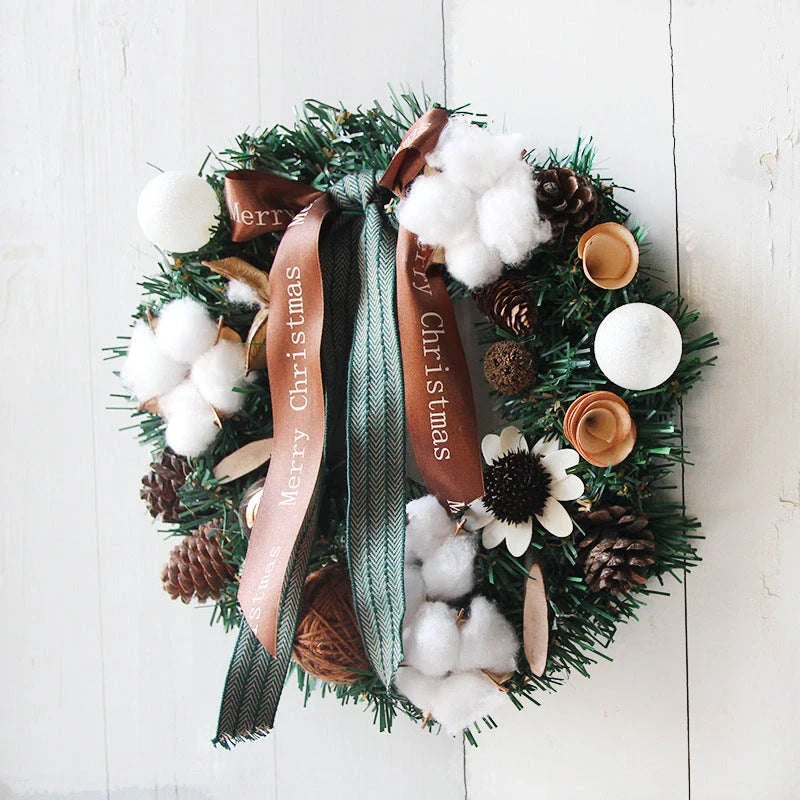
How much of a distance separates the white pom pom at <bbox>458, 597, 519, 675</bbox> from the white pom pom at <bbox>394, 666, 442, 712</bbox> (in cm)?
4

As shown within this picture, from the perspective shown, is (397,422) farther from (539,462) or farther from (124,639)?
(124,639)

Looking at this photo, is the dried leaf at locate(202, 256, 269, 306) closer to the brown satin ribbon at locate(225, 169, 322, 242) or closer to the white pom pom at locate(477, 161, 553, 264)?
the brown satin ribbon at locate(225, 169, 322, 242)

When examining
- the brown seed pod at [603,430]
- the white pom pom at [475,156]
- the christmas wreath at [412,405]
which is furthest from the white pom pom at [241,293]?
the brown seed pod at [603,430]

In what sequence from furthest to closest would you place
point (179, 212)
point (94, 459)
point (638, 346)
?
1. point (94, 459)
2. point (179, 212)
3. point (638, 346)

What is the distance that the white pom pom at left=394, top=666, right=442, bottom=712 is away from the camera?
0.79 metres

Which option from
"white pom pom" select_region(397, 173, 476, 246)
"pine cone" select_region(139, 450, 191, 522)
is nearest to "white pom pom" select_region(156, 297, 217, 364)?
"pine cone" select_region(139, 450, 191, 522)

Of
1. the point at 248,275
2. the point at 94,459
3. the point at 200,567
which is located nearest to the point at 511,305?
the point at 248,275

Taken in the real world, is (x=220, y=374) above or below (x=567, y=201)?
below

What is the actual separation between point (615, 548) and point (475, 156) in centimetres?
35

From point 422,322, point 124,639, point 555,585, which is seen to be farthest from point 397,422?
point 124,639

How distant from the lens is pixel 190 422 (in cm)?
82

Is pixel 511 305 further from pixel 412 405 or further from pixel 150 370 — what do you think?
pixel 150 370

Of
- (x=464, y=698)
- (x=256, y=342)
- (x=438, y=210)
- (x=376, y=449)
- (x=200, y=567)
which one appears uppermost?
(x=438, y=210)

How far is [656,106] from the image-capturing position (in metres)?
0.81
